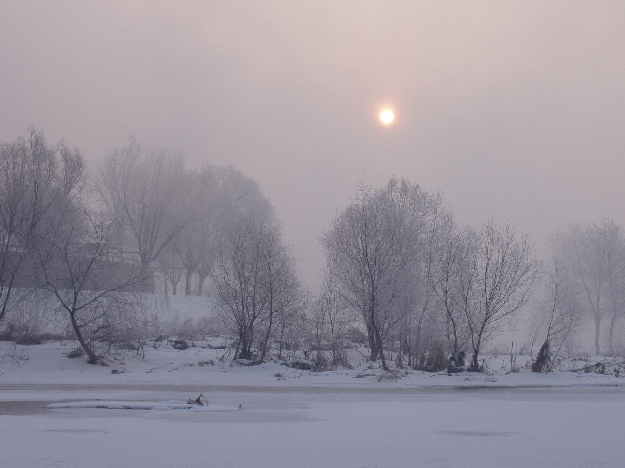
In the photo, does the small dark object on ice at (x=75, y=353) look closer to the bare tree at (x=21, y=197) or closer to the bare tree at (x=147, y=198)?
the bare tree at (x=21, y=197)

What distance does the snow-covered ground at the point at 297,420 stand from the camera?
7.38m

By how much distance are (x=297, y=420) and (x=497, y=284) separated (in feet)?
52.1

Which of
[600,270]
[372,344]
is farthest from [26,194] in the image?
[600,270]

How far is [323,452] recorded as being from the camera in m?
7.70

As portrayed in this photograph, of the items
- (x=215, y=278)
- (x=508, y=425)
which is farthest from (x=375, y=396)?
(x=215, y=278)

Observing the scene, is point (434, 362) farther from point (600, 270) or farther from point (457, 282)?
point (600, 270)

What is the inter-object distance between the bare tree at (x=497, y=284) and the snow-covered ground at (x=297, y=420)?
342cm

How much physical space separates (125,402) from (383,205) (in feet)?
72.2

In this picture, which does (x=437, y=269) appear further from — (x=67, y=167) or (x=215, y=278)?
(x=67, y=167)

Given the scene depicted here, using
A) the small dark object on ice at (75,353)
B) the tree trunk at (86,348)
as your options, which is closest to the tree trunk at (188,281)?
the small dark object on ice at (75,353)

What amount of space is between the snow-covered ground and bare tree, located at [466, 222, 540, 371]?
3416mm

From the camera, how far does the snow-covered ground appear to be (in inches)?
291

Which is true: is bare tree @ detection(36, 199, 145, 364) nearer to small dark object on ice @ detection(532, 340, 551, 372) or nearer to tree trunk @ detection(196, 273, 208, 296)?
small dark object on ice @ detection(532, 340, 551, 372)

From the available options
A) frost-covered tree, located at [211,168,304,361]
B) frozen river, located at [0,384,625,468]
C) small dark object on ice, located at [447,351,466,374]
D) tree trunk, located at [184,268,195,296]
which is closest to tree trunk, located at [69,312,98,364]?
frost-covered tree, located at [211,168,304,361]
